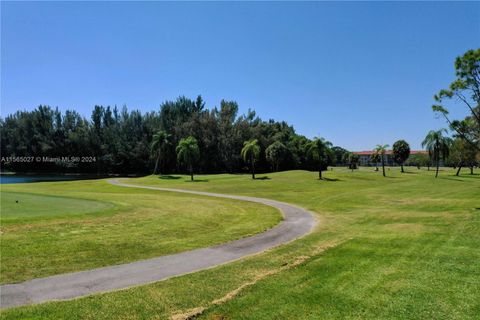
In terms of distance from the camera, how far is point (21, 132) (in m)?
102

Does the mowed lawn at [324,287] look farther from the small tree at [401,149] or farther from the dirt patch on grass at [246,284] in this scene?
the small tree at [401,149]

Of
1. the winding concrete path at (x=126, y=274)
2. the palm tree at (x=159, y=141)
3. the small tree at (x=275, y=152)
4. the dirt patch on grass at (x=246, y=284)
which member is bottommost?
the winding concrete path at (x=126, y=274)

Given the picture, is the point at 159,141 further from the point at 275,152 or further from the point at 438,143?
the point at 438,143

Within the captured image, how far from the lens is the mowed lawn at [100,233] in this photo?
371 inches

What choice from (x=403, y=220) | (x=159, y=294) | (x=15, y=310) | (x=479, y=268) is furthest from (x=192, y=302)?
(x=403, y=220)

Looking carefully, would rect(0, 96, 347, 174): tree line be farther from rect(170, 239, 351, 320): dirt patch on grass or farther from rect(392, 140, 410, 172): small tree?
rect(170, 239, 351, 320): dirt patch on grass

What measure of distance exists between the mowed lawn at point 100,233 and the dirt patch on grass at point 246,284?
3454 millimetres

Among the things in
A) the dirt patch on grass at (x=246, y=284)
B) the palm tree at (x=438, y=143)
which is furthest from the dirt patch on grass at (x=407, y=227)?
the palm tree at (x=438, y=143)

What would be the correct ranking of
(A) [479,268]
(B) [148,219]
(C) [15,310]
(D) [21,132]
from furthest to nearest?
(D) [21,132]
(B) [148,219]
(A) [479,268]
(C) [15,310]

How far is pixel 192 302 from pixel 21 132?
112536mm

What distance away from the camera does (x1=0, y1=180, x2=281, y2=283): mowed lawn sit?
942 cm

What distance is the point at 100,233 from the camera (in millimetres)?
12711

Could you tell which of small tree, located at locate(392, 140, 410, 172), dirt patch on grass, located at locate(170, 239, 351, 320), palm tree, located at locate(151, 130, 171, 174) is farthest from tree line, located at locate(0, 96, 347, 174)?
dirt patch on grass, located at locate(170, 239, 351, 320)

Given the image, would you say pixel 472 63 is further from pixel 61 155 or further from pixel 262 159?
pixel 61 155
